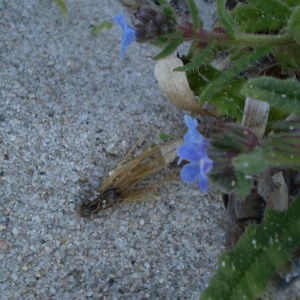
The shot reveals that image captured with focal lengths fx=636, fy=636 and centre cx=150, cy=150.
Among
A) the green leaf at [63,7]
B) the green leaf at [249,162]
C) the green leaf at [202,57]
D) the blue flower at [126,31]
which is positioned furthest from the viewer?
the green leaf at [63,7]

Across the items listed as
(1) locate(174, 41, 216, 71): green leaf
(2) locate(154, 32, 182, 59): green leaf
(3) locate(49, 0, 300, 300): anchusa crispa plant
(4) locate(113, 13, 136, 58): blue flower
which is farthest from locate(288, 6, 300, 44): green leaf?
(4) locate(113, 13, 136, 58): blue flower

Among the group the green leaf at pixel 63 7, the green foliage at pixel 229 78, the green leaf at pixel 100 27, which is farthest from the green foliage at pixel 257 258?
the green leaf at pixel 63 7

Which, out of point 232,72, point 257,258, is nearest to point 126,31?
point 232,72

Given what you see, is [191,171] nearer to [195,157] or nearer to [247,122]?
[195,157]

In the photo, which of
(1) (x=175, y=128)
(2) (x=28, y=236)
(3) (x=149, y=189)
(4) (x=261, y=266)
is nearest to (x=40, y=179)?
(2) (x=28, y=236)

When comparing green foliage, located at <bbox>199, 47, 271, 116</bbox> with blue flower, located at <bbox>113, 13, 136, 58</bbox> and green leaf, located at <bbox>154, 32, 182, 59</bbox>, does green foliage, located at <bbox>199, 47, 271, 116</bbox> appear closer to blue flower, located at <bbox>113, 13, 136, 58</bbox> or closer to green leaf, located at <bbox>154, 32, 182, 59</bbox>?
green leaf, located at <bbox>154, 32, 182, 59</bbox>

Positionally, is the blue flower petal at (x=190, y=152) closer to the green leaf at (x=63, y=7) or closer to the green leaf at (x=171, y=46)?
the green leaf at (x=171, y=46)
